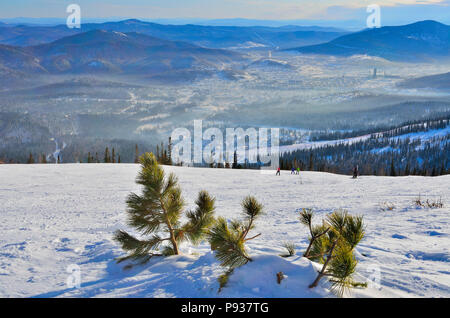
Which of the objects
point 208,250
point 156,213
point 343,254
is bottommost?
point 208,250

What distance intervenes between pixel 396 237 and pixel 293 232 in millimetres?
2971

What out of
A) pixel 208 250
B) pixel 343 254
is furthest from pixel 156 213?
pixel 343 254

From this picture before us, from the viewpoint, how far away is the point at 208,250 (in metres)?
8.01

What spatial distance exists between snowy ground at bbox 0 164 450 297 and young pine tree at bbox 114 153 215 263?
15.6 inches

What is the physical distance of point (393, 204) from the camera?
46.3ft

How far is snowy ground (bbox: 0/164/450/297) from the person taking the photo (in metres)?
4.37

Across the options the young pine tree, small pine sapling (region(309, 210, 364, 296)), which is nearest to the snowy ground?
small pine sapling (region(309, 210, 364, 296))

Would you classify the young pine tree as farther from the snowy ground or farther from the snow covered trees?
the snow covered trees

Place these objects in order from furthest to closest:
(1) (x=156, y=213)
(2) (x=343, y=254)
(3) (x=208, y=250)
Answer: (3) (x=208, y=250), (1) (x=156, y=213), (2) (x=343, y=254)

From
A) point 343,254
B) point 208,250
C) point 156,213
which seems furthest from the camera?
point 208,250

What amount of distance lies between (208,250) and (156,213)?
2.66 m

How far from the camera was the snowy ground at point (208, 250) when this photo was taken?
4.37m

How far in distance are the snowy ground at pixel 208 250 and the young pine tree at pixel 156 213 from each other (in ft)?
1.30

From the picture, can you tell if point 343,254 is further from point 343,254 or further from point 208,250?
point 208,250
